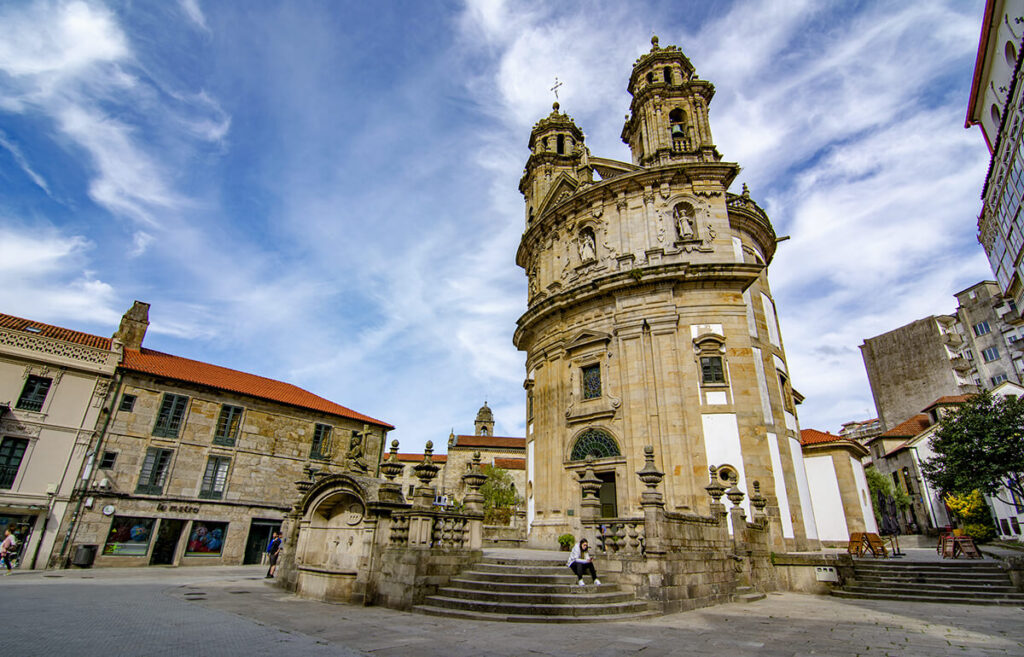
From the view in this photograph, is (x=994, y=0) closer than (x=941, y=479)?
Yes

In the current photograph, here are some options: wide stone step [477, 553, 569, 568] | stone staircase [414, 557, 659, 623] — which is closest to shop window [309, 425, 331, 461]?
A: wide stone step [477, 553, 569, 568]

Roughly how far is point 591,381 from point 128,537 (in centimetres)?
2135

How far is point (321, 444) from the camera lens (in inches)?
1087

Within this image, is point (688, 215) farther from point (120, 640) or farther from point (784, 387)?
point (120, 640)

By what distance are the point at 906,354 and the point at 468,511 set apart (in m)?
58.7

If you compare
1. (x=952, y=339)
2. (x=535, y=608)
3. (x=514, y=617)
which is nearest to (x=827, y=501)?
(x=535, y=608)

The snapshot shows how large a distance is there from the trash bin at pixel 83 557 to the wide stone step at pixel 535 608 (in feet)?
61.4

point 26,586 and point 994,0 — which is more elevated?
point 994,0

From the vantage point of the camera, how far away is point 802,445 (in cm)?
2159

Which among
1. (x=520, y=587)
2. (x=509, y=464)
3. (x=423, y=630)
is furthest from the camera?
(x=509, y=464)

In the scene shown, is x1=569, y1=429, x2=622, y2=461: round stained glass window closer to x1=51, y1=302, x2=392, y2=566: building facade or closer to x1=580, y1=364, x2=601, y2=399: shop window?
x1=580, y1=364, x2=601, y2=399: shop window

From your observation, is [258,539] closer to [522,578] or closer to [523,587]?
[522,578]

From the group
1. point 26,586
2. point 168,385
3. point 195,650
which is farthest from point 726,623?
point 168,385

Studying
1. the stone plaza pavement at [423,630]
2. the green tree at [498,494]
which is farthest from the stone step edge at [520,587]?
the green tree at [498,494]
